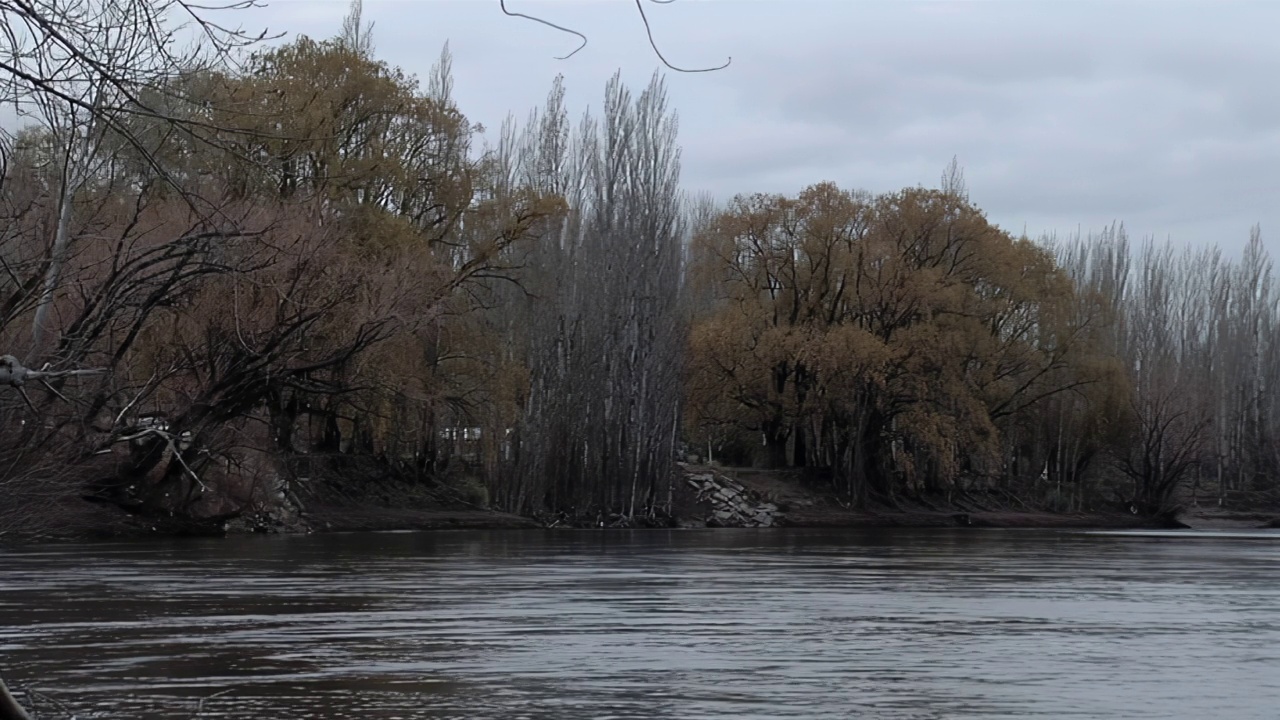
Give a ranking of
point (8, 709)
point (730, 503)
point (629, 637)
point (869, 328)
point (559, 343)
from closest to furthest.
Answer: point (8, 709) → point (629, 637) → point (559, 343) → point (730, 503) → point (869, 328)

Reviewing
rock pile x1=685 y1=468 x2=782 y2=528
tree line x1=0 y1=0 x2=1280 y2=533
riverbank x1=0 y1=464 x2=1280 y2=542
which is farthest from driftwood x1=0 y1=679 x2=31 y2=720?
rock pile x1=685 y1=468 x2=782 y2=528

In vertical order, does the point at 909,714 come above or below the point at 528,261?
below

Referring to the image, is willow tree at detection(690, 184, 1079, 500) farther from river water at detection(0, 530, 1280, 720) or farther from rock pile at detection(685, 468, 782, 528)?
river water at detection(0, 530, 1280, 720)

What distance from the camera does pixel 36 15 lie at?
698cm

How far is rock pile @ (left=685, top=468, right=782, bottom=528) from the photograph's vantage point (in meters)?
64.2

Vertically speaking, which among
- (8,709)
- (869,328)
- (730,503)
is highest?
(869,328)

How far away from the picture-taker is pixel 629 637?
57.7 feet

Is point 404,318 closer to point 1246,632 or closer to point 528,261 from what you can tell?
point 528,261

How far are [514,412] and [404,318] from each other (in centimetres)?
1174

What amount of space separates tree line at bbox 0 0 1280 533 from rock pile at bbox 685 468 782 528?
2925 mm

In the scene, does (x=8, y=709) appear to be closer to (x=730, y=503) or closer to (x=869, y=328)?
(x=730, y=503)

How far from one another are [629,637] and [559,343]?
132 ft

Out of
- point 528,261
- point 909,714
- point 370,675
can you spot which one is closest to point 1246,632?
point 909,714

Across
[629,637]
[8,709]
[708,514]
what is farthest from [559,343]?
[8,709]
